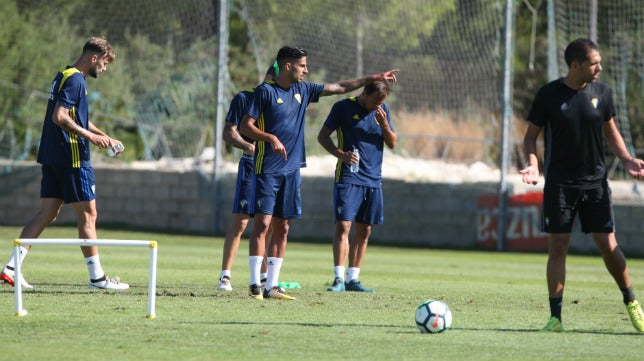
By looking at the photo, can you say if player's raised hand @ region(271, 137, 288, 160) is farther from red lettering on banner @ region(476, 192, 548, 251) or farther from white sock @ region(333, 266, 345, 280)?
red lettering on banner @ region(476, 192, 548, 251)

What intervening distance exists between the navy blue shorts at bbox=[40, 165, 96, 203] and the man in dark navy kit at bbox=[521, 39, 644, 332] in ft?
15.0

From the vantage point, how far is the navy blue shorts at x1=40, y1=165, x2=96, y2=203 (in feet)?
37.7

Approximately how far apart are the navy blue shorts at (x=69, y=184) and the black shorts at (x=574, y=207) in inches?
185

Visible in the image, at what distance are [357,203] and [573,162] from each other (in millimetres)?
4098

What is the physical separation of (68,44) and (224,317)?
67.4 ft

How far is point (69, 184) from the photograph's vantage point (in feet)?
37.7

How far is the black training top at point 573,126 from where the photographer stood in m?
9.23

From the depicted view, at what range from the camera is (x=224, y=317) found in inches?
374

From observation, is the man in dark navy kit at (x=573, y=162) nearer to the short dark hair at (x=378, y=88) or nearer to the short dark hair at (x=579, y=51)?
the short dark hair at (x=579, y=51)

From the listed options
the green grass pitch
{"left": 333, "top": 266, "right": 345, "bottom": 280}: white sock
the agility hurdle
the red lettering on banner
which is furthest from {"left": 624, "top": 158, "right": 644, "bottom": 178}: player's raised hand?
the red lettering on banner

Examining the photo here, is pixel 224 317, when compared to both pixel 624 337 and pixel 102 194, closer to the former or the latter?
pixel 624 337

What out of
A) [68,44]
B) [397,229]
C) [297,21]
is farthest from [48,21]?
[397,229]

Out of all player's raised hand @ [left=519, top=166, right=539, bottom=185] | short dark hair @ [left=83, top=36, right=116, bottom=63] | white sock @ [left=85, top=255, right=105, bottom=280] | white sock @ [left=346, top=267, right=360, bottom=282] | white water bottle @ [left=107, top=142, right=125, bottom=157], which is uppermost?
short dark hair @ [left=83, top=36, right=116, bottom=63]

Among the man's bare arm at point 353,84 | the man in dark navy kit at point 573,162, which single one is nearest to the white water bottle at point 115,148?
the man's bare arm at point 353,84
